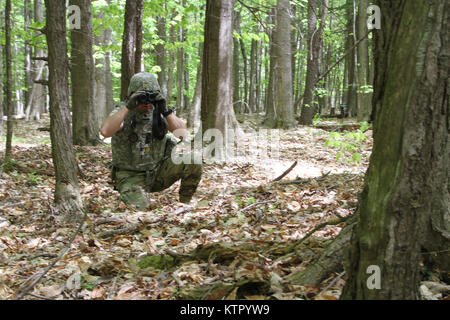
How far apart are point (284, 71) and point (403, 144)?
1101 cm

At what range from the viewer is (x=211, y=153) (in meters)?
7.34

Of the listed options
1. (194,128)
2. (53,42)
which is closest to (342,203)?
(53,42)

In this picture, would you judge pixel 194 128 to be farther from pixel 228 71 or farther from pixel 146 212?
pixel 146 212

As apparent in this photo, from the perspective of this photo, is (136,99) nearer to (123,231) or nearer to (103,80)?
(123,231)

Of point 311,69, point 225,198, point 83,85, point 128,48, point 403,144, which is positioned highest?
point 311,69

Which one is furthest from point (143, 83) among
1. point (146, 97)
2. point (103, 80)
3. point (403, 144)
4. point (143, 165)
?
point (103, 80)

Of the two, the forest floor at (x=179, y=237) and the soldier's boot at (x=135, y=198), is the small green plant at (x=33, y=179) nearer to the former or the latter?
the forest floor at (x=179, y=237)

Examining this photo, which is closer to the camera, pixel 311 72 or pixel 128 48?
pixel 128 48

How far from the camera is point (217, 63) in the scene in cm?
687

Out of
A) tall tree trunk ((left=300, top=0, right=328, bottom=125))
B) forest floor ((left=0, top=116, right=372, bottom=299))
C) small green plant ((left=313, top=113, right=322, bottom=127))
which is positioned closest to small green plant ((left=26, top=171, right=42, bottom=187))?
forest floor ((left=0, top=116, right=372, bottom=299))

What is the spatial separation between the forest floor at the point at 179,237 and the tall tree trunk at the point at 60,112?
0.24m

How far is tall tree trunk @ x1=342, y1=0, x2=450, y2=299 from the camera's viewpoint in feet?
5.32

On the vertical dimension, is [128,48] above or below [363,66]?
below
